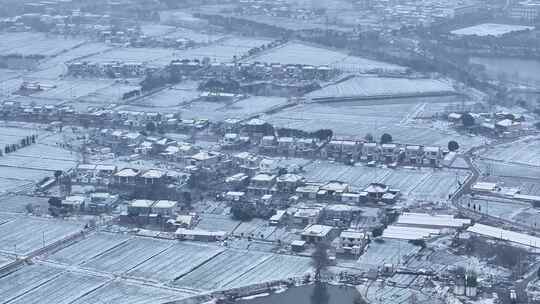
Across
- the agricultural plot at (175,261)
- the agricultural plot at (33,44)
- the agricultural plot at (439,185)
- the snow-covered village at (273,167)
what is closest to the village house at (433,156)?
the snow-covered village at (273,167)

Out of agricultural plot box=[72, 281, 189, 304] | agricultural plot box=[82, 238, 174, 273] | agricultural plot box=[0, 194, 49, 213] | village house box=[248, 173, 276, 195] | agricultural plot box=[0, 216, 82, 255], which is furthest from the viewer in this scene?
village house box=[248, 173, 276, 195]

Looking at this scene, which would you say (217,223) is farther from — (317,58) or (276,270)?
(317,58)

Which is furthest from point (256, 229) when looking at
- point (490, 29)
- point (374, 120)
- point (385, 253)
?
point (490, 29)

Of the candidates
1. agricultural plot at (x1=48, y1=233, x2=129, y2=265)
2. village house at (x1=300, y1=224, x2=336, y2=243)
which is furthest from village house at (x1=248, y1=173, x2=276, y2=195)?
agricultural plot at (x1=48, y1=233, x2=129, y2=265)

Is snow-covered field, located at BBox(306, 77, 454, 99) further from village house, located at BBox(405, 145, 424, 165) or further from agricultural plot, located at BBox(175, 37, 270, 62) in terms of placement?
village house, located at BBox(405, 145, 424, 165)

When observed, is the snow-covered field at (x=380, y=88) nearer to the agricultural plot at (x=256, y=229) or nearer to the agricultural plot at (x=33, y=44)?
the agricultural plot at (x=256, y=229)

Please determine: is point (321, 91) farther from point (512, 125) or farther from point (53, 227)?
point (53, 227)
